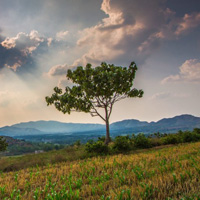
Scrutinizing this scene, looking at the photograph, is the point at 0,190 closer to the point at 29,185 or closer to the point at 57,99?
the point at 29,185

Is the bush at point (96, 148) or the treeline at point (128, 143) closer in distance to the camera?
the bush at point (96, 148)

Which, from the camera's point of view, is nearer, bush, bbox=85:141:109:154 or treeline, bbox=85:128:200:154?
bush, bbox=85:141:109:154

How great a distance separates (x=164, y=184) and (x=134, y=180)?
1.09 meters

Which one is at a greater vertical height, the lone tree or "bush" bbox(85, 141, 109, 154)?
the lone tree

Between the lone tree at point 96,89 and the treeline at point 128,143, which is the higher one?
the lone tree at point 96,89

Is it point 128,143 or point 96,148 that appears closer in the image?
point 96,148

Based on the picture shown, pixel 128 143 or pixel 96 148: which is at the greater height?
pixel 128 143

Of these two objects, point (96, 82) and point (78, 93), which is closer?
point (96, 82)

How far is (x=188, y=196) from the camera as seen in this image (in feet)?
11.8

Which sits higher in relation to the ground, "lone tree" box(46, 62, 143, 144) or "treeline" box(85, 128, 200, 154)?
"lone tree" box(46, 62, 143, 144)

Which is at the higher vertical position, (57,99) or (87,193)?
(57,99)

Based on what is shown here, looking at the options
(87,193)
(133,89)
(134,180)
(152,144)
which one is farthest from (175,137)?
(87,193)

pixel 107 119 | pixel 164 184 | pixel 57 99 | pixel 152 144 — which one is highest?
pixel 57 99

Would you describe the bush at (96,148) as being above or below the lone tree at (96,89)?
below
